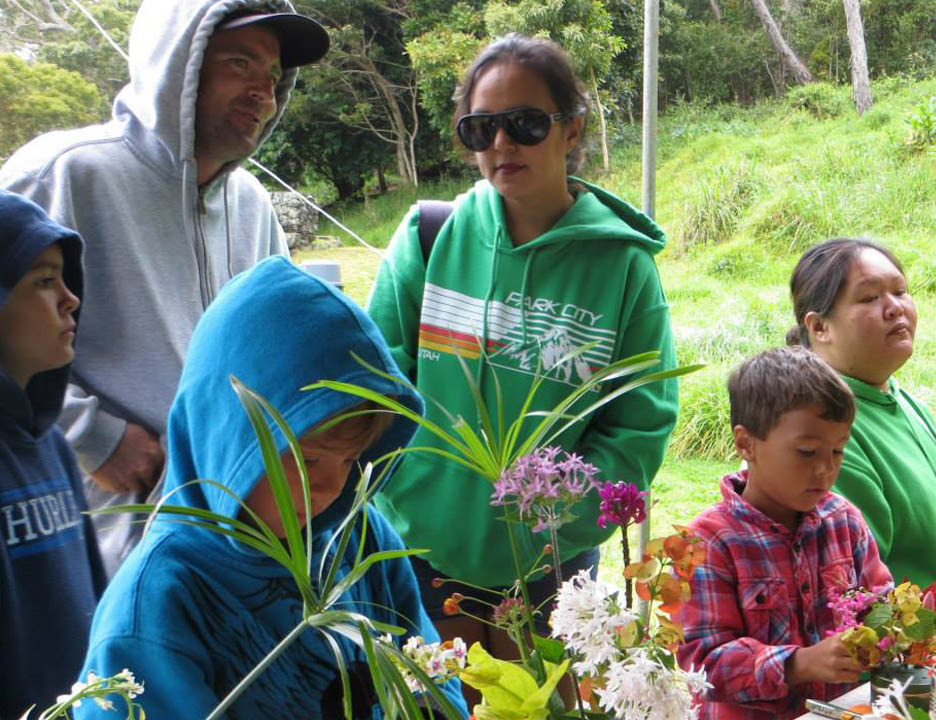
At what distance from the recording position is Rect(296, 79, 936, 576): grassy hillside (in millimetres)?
4312

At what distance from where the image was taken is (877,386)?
1.89m

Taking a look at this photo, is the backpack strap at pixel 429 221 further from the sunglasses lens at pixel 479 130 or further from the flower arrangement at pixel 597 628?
the flower arrangement at pixel 597 628

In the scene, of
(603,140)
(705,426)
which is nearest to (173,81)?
(705,426)

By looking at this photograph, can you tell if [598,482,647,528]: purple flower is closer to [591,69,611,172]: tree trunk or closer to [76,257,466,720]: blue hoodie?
[76,257,466,720]: blue hoodie

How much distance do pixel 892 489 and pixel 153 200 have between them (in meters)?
1.46

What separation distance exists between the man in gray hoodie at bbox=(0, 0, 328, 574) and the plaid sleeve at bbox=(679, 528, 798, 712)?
35.5 inches

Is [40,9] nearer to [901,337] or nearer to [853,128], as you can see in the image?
[901,337]

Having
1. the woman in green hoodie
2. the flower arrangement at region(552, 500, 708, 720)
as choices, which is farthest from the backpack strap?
the flower arrangement at region(552, 500, 708, 720)

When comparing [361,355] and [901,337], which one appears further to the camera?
[901,337]

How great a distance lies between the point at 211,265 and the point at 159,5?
1.68 feet

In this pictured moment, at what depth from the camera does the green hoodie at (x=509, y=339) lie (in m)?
1.68

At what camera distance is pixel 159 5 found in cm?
177

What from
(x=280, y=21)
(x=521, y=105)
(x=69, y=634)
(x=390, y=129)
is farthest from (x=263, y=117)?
(x=390, y=129)

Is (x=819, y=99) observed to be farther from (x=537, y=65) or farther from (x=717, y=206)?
(x=537, y=65)
